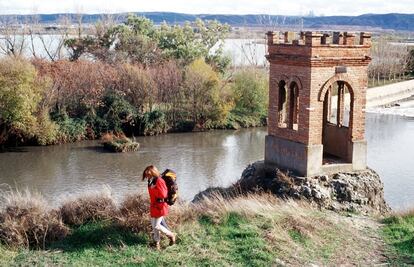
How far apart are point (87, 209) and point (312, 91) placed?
6877 mm

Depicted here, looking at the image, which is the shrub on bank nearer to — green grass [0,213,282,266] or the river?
the river

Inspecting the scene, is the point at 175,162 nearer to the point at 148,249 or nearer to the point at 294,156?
the point at 294,156

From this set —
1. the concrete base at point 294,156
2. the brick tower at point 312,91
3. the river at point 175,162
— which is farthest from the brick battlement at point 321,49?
the river at point 175,162

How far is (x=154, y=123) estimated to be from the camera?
127 ft

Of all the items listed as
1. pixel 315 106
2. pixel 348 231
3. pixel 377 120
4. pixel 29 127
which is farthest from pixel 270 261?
pixel 377 120

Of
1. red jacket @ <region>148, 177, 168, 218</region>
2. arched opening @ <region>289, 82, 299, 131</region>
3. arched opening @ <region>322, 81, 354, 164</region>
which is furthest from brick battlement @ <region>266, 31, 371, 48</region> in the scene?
red jacket @ <region>148, 177, 168, 218</region>

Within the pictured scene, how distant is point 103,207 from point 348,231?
17.2 feet

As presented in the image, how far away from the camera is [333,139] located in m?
17.1

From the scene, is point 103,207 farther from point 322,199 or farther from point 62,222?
point 322,199

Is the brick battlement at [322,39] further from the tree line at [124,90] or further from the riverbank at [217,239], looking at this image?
the tree line at [124,90]

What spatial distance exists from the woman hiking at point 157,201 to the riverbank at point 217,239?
313 millimetres

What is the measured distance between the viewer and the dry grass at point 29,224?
399 inches

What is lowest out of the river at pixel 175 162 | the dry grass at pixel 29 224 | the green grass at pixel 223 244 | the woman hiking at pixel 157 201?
the river at pixel 175 162

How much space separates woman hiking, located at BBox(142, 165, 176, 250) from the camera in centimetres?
963
